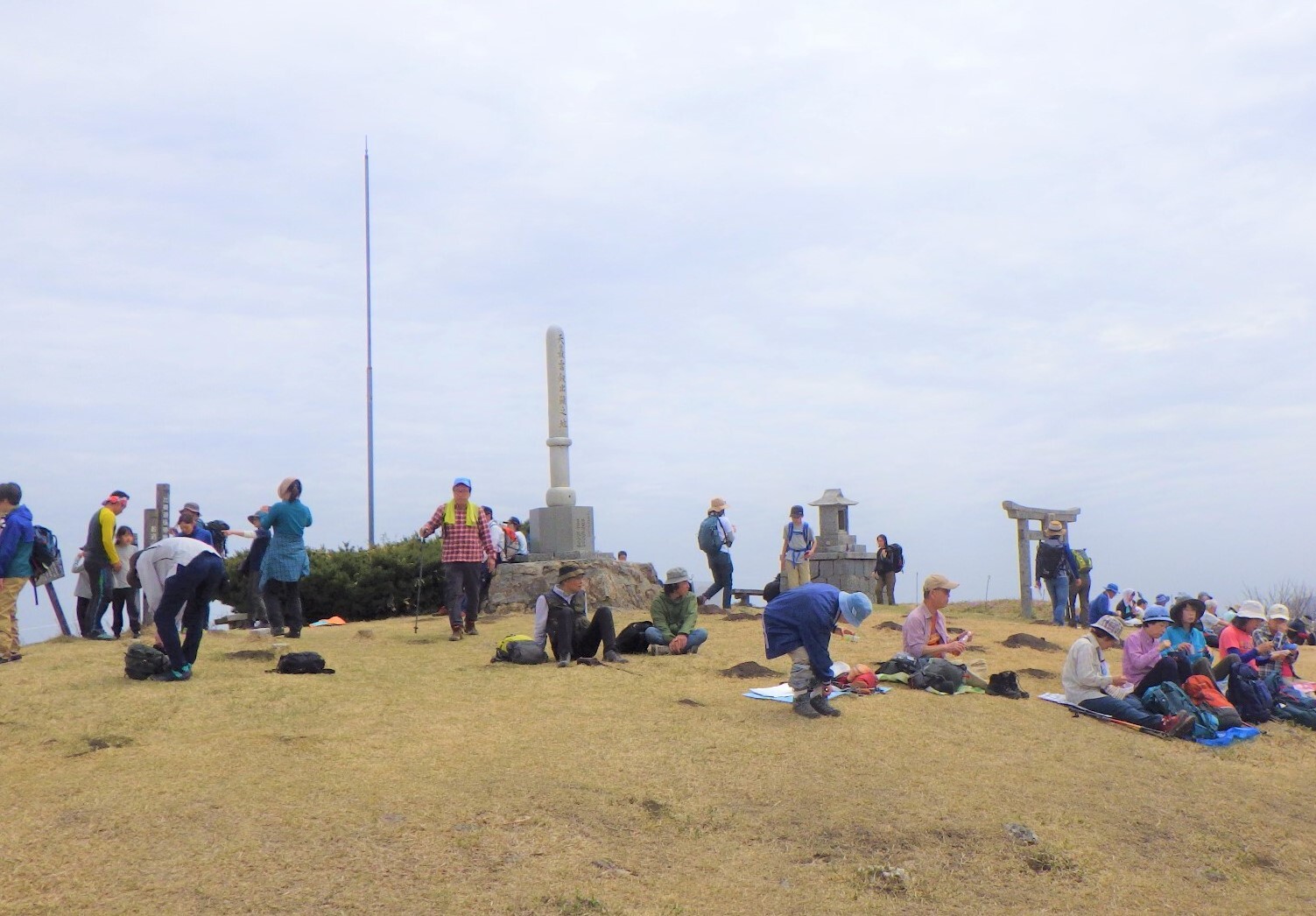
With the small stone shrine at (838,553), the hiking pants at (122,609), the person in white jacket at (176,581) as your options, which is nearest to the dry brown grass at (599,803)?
the person in white jacket at (176,581)

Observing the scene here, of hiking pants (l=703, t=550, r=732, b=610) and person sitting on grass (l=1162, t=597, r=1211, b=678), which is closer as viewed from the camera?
person sitting on grass (l=1162, t=597, r=1211, b=678)

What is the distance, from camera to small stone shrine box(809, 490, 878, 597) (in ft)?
77.8

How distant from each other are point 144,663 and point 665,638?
16.6 ft

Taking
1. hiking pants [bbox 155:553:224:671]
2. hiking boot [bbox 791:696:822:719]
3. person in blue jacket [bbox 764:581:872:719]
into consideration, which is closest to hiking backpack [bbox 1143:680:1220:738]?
person in blue jacket [bbox 764:581:872:719]

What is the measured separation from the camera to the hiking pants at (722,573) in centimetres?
1784

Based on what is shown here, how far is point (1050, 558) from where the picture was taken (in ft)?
60.8

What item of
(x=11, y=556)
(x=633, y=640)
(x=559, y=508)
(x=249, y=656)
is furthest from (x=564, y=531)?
(x=11, y=556)

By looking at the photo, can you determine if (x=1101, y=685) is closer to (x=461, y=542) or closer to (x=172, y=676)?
(x=461, y=542)

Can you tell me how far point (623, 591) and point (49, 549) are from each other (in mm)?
9186

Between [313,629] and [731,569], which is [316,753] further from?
[731,569]

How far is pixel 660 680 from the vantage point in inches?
412

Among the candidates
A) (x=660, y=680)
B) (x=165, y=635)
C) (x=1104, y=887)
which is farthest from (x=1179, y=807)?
(x=165, y=635)

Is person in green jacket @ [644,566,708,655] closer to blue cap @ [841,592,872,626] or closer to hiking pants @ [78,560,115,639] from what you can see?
blue cap @ [841,592,872,626]

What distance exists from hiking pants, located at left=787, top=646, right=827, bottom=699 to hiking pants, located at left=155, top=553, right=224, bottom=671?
15.7 ft
